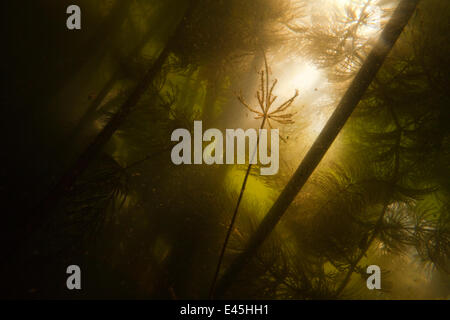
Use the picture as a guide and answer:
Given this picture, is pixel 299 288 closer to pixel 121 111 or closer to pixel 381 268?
pixel 381 268

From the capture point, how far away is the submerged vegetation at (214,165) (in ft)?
6.47

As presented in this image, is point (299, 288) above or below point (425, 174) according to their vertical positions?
below

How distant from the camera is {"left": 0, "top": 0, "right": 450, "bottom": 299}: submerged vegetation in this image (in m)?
1.97

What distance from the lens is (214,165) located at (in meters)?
2.38

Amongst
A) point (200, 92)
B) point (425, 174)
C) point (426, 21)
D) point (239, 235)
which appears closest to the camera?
point (426, 21)

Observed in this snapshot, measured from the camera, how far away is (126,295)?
2.15 m

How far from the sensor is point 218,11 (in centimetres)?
213

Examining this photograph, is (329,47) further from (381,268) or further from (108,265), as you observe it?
(108,265)

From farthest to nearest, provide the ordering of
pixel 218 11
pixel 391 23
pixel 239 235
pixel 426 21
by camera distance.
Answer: pixel 218 11 → pixel 239 235 → pixel 426 21 → pixel 391 23

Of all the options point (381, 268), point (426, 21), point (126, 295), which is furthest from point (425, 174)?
point (126, 295)

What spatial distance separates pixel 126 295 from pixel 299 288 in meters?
1.71

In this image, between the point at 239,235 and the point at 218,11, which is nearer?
the point at 239,235
